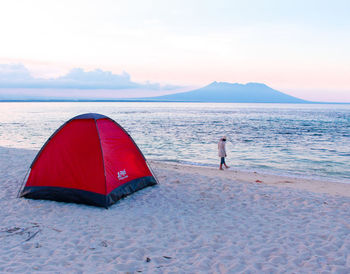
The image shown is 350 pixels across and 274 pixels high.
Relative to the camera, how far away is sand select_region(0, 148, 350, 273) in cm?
510

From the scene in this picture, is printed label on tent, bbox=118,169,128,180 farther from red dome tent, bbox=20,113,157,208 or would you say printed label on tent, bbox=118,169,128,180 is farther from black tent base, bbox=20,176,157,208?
black tent base, bbox=20,176,157,208

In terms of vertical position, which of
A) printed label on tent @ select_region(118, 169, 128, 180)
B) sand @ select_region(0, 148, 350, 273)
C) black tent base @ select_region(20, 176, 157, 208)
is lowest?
sand @ select_region(0, 148, 350, 273)

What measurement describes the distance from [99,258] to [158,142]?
855 inches

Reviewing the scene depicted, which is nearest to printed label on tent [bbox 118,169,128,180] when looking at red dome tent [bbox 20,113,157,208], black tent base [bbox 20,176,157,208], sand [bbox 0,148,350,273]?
red dome tent [bbox 20,113,157,208]

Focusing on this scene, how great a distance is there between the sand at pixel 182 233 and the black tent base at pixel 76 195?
0.18 metres

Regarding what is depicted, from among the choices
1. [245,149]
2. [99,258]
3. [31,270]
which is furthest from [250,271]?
[245,149]

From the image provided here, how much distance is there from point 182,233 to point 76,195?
3196mm

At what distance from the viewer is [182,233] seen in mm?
6359

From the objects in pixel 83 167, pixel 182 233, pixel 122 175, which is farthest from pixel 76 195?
pixel 182 233

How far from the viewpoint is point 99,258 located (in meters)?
5.27

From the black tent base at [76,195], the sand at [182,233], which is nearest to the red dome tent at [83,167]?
the black tent base at [76,195]

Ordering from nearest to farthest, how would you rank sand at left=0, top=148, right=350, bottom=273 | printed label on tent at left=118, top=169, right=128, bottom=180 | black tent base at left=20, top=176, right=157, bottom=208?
sand at left=0, top=148, right=350, bottom=273 → black tent base at left=20, top=176, right=157, bottom=208 → printed label on tent at left=118, top=169, right=128, bottom=180

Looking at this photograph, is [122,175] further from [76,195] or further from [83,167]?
[76,195]

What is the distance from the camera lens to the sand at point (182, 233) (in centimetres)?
510
